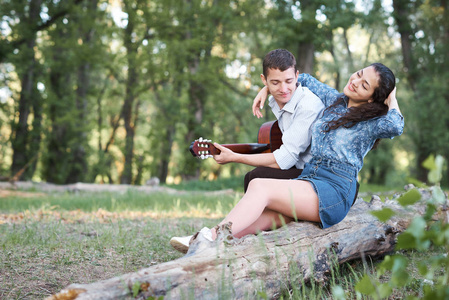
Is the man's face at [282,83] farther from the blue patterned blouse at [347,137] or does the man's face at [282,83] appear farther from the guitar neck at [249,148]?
the guitar neck at [249,148]

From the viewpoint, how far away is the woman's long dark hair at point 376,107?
9.87ft

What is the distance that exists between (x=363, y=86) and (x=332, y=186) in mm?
805

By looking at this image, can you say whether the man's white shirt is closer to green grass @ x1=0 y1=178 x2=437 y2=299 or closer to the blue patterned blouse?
the blue patterned blouse

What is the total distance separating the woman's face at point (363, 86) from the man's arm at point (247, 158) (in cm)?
83

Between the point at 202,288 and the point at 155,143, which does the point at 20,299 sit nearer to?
the point at 202,288

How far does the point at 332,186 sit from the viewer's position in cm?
305

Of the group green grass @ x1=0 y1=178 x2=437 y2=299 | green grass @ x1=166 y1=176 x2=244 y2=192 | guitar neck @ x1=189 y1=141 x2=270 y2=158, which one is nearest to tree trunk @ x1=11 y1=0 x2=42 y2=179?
green grass @ x1=166 y1=176 x2=244 y2=192

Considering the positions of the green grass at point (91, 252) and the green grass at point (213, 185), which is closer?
the green grass at point (91, 252)

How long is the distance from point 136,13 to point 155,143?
23.7ft

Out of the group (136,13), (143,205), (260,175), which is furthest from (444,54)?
(260,175)

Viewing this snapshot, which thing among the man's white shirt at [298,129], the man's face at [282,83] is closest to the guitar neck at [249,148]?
the man's white shirt at [298,129]

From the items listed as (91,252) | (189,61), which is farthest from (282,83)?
(189,61)

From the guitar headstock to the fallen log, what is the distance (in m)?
0.91

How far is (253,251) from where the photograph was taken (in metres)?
2.57
